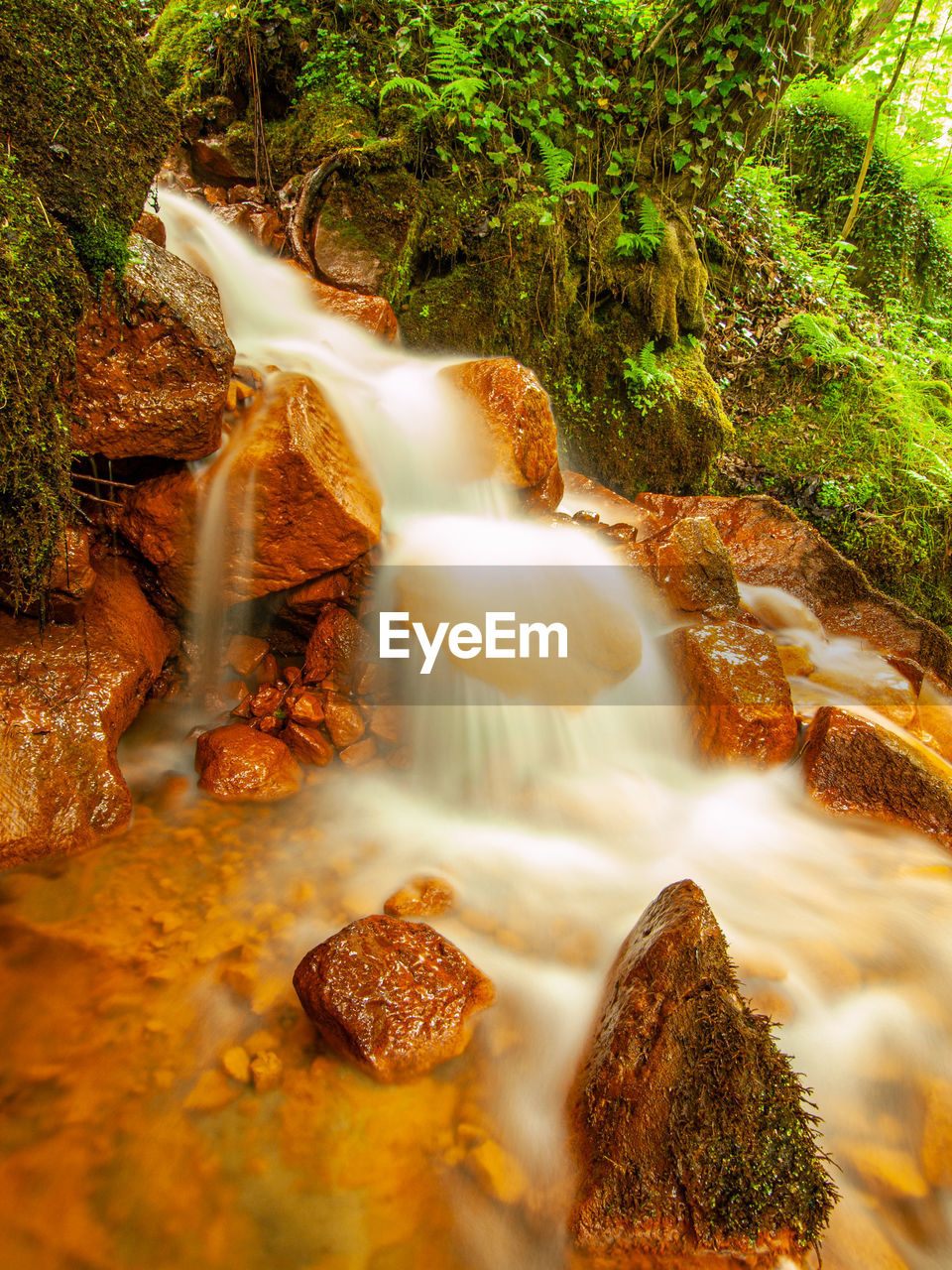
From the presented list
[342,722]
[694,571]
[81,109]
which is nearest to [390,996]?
[342,722]

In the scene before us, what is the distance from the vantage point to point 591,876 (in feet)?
9.55

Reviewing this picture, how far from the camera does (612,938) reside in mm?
2506

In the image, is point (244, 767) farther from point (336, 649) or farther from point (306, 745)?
point (336, 649)

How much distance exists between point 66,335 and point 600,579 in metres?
3.22

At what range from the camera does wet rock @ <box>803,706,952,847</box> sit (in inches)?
126

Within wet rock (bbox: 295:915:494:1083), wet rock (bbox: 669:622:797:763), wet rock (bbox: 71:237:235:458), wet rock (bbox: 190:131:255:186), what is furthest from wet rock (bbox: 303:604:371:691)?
wet rock (bbox: 190:131:255:186)

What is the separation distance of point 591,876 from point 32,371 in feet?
10.3

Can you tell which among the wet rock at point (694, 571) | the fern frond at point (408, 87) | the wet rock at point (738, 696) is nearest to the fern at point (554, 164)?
the fern frond at point (408, 87)

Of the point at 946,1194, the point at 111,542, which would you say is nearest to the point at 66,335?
the point at 111,542

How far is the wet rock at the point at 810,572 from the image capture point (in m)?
4.93

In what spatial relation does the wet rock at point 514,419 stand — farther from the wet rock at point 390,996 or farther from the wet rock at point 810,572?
the wet rock at point 390,996

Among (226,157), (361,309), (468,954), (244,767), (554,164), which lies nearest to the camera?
(468,954)

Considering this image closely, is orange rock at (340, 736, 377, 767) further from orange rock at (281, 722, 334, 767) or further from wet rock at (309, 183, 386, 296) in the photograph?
wet rock at (309, 183, 386, 296)

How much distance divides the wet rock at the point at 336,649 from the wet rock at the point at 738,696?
211cm
